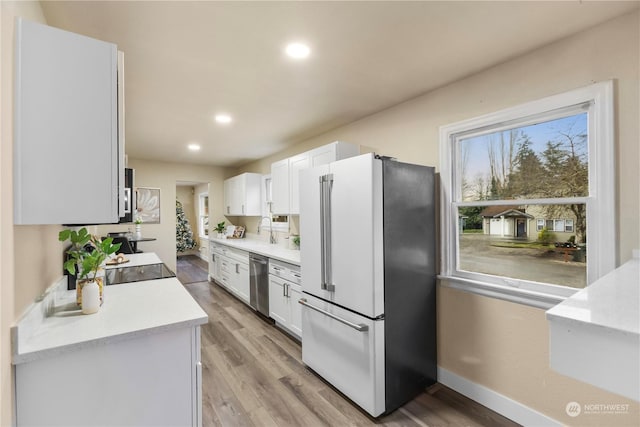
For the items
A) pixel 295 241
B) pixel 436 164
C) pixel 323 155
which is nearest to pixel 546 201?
pixel 436 164

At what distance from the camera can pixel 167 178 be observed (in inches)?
226

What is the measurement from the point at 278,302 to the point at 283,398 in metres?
1.28

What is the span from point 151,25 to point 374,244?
1.87m

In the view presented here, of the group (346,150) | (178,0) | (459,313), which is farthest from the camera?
(346,150)

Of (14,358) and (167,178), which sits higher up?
(167,178)

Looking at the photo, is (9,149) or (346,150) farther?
(346,150)

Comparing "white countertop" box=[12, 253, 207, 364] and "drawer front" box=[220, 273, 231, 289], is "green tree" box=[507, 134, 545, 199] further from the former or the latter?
"drawer front" box=[220, 273, 231, 289]

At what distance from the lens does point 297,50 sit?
1849 mm

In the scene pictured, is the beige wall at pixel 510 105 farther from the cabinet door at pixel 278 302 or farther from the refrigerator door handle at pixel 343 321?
the cabinet door at pixel 278 302

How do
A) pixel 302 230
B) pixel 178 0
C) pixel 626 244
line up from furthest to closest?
pixel 302 230 → pixel 626 244 → pixel 178 0

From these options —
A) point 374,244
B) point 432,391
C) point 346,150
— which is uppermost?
point 346,150

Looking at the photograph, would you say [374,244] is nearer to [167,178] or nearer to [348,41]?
[348,41]

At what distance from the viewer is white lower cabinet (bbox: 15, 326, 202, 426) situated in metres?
1.12

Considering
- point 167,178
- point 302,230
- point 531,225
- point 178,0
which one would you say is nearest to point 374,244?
point 302,230
